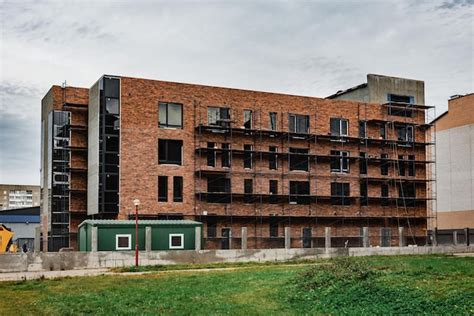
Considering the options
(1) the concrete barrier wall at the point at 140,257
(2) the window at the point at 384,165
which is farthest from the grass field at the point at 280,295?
(2) the window at the point at 384,165

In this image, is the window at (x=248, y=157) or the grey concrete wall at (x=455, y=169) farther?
the grey concrete wall at (x=455, y=169)

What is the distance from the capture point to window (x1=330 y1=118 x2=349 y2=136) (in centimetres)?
6412

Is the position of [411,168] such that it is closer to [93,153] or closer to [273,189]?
[273,189]

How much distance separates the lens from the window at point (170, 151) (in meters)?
56.3

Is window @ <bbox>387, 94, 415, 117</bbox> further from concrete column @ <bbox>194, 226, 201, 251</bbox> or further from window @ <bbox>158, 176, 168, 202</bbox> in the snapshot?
concrete column @ <bbox>194, 226, 201, 251</bbox>

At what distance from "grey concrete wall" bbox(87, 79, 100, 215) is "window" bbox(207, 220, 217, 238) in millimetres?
9191

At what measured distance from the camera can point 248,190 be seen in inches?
2341

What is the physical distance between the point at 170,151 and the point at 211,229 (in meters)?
7.18

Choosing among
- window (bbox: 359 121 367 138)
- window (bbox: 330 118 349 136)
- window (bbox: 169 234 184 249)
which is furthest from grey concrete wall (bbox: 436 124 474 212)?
window (bbox: 169 234 184 249)

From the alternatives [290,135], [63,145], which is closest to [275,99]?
[290,135]

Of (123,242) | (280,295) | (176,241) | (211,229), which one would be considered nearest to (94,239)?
(123,242)

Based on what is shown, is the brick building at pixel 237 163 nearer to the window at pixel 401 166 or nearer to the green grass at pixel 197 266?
the window at pixel 401 166

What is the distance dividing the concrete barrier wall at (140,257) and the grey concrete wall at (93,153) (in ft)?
46.8

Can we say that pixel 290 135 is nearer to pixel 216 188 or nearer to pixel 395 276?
pixel 216 188
